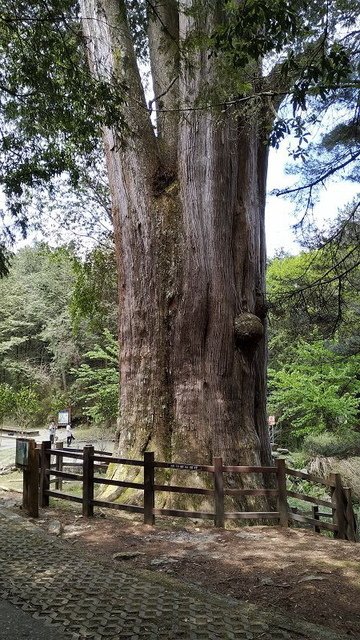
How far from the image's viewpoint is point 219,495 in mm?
5941

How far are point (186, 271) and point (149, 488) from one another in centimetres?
316

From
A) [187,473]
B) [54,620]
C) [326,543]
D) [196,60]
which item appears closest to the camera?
[54,620]

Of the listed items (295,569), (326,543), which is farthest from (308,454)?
(295,569)

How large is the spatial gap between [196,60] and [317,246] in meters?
3.46

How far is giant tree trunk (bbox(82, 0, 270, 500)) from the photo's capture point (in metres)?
7.15

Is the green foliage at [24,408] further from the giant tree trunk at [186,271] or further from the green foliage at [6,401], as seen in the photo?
the giant tree trunk at [186,271]

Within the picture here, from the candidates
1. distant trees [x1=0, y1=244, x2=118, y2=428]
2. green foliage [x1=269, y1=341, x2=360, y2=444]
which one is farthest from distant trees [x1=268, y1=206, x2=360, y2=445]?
distant trees [x1=0, y1=244, x2=118, y2=428]

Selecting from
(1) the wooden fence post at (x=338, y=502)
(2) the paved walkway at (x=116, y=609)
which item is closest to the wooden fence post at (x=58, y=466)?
(2) the paved walkway at (x=116, y=609)

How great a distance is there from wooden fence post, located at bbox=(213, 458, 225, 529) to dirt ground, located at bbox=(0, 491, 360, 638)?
0.14 meters

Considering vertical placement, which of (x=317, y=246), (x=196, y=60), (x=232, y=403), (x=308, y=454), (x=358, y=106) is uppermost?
(x=196, y=60)

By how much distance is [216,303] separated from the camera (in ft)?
24.4

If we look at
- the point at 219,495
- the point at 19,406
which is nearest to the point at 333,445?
the point at 219,495

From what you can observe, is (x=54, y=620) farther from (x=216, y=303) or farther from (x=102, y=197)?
(x=102, y=197)

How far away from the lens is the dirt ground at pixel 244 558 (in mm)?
3798
